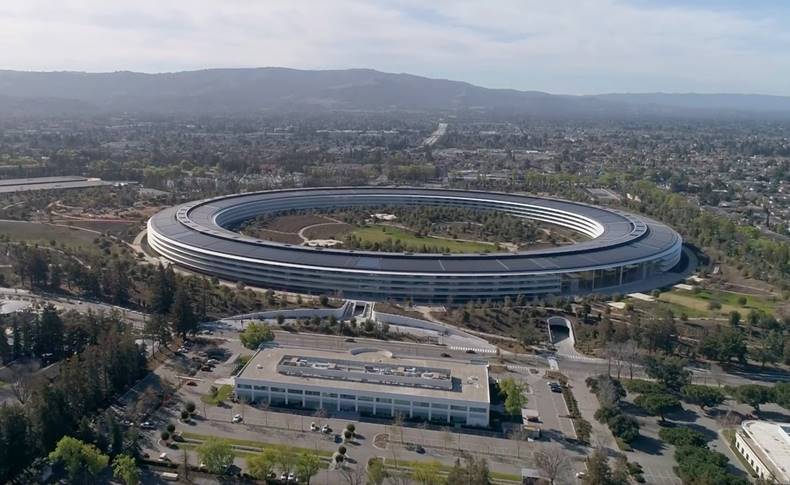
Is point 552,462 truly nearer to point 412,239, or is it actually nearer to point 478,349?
→ point 478,349

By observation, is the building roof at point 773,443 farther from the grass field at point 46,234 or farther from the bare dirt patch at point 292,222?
the grass field at point 46,234

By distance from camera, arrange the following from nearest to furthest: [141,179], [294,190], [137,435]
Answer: [137,435]
[294,190]
[141,179]

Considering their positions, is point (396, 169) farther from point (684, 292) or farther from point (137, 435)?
point (137, 435)

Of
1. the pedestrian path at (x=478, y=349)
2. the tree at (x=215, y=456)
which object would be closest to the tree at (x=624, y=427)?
the pedestrian path at (x=478, y=349)

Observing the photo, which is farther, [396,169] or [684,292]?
[396,169]

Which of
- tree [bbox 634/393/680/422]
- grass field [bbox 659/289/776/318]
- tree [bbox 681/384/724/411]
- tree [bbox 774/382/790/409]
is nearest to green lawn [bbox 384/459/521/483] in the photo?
tree [bbox 634/393/680/422]

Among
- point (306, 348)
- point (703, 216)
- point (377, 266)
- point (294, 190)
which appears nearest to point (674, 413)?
point (306, 348)
